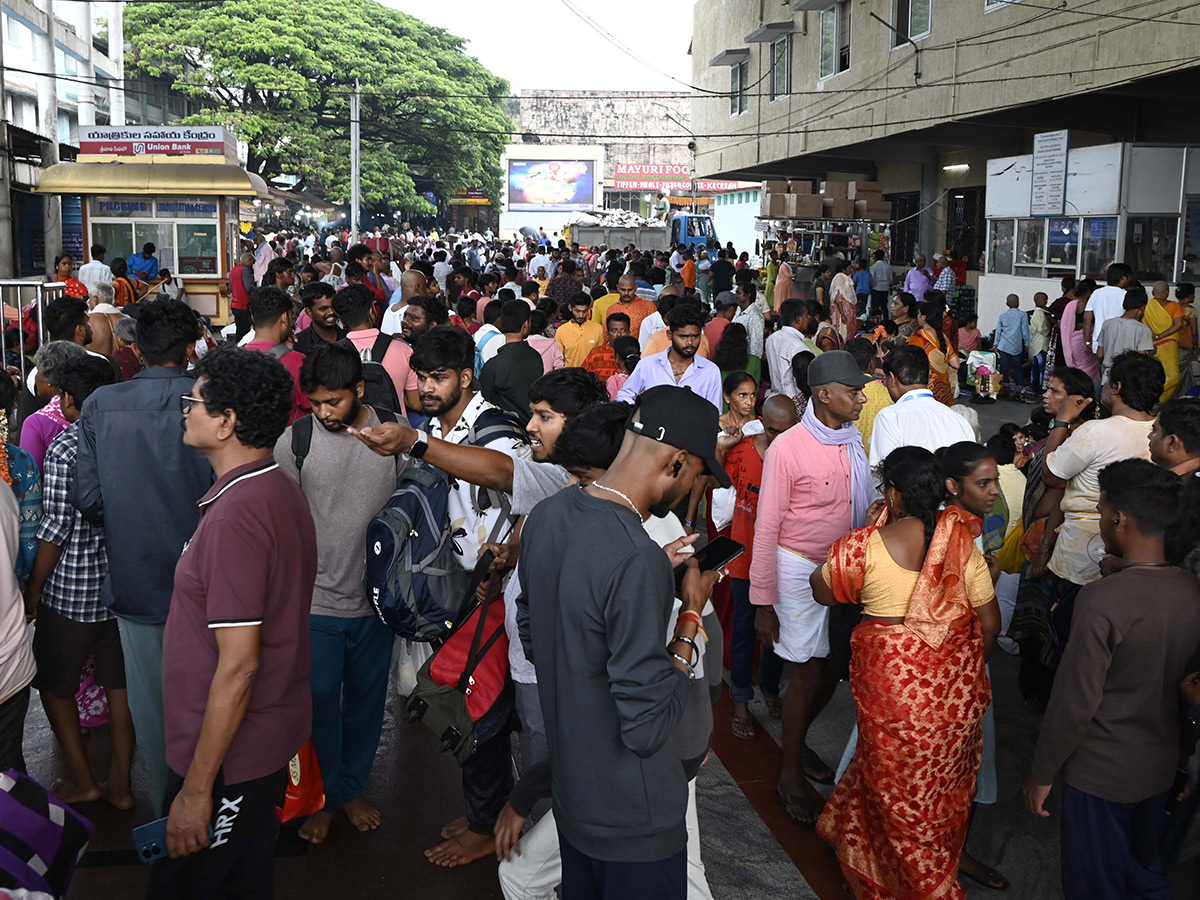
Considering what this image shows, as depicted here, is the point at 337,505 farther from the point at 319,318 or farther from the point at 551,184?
the point at 551,184

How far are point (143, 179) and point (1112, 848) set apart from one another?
1975 cm

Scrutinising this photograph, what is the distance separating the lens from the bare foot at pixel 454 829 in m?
4.03

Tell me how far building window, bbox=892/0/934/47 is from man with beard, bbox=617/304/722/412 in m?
14.1

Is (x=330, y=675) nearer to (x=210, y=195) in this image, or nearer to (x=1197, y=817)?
(x=1197, y=817)

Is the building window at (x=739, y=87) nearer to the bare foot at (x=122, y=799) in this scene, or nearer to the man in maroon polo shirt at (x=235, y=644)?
the bare foot at (x=122, y=799)

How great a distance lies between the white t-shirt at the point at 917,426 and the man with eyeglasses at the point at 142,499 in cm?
286

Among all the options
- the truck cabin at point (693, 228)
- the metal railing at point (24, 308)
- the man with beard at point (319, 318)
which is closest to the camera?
the man with beard at point (319, 318)

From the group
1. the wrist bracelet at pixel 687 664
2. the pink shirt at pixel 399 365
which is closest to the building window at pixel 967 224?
the pink shirt at pixel 399 365

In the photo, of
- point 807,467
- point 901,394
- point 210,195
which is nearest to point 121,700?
point 807,467

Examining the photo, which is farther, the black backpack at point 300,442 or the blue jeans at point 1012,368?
the blue jeans at point 1012,368

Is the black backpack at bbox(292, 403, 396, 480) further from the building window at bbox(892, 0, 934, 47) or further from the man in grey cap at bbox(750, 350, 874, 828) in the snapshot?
the building window at bbox(892, 0, 934, 47)

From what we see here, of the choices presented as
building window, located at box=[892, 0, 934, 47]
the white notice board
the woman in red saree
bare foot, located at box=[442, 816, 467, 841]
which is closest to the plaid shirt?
bare foot, located at box=[442, 816, 467, 841]

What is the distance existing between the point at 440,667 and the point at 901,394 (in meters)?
2.75

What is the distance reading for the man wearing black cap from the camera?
229 cm
